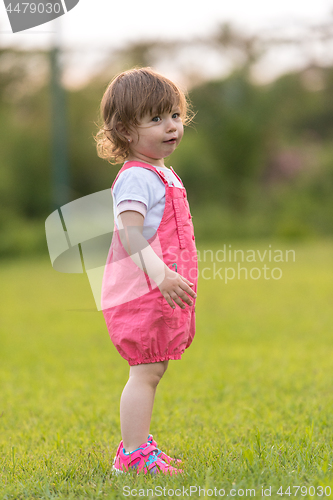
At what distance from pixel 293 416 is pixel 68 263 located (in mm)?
1283

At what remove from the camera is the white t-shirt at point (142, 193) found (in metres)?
1.75

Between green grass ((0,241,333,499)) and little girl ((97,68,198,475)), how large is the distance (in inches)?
7.9

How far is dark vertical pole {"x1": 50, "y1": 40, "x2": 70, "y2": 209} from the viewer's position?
12.8 meters

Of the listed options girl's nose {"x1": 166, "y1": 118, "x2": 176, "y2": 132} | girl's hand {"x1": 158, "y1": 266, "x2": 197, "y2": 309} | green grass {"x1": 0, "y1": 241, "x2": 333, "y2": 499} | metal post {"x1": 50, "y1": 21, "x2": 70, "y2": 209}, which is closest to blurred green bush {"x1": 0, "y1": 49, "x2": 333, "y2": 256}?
metal post {"x1": 50, "y1": 21, "x2": 70, "y2": 209}

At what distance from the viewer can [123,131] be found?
1856mm

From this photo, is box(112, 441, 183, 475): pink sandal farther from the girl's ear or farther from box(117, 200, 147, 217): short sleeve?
the girl's ear

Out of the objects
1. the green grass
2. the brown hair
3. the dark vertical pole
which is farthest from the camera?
the dark vertical pole

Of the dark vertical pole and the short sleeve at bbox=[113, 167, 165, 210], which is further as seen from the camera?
the dark vertical pole

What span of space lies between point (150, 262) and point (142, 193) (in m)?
0.22

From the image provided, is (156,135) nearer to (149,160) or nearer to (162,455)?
(149,160)

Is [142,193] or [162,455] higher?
[142,193]

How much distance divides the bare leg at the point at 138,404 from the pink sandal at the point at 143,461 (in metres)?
0.02

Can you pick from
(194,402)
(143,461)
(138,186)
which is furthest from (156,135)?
(194,402)

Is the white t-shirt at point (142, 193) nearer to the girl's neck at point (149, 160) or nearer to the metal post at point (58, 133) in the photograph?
the girl's neck at point (149, 160)
